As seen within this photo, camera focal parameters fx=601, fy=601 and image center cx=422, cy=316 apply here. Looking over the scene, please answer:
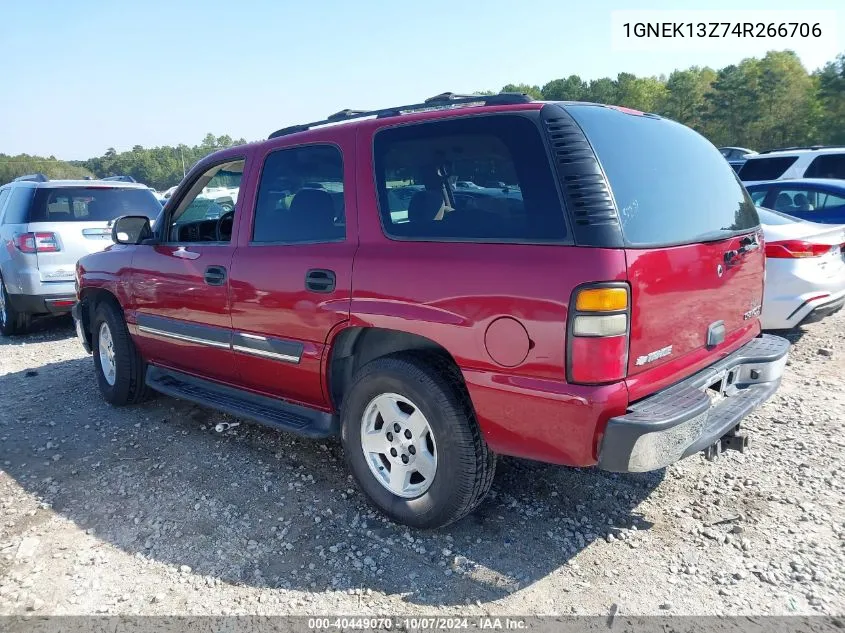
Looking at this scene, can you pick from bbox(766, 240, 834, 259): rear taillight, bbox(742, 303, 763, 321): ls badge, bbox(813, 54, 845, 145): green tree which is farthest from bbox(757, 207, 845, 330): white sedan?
bbox(813, 54, 845, 145): green tree

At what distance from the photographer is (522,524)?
2.98 meters

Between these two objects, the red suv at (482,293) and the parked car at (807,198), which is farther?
the parked car at (807,198)

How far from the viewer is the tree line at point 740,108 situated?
4340 cm

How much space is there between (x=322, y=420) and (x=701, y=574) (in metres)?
1.94

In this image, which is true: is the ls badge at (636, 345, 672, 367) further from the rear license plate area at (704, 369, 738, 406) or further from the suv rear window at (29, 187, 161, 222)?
the suv rear window at (29, 187, 161, 222)

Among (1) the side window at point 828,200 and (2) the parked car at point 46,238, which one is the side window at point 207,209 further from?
(1) the side window at point 828,200

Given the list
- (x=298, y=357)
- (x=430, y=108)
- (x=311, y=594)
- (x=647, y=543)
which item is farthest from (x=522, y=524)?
(x=430, y=108)

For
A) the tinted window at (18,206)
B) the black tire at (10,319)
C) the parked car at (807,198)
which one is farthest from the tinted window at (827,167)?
the black tire at (10,319)

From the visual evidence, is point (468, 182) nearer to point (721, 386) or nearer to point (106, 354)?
point (721, 386)

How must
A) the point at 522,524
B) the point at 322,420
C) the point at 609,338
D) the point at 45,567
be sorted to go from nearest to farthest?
the point at 609,338 → the point at 45,567 → the point at 522,524 → the point at 322,420

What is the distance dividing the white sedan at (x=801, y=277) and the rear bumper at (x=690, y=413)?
7.88 feet

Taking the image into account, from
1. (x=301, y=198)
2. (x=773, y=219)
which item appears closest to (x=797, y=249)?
(x=773, y=219)

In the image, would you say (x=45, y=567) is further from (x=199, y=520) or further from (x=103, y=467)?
(x=103, y=467)

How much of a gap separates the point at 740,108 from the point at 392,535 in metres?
56.8
